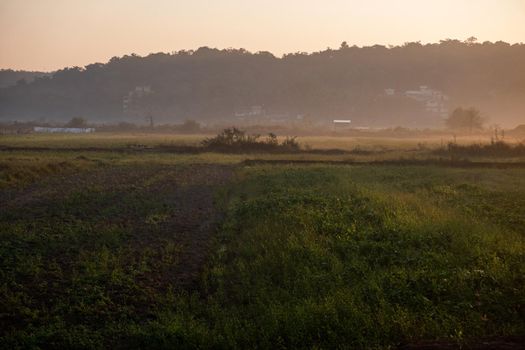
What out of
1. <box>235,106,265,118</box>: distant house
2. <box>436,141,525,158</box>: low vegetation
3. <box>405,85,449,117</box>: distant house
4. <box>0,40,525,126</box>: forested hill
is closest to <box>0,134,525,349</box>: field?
<box>436,141,525,158</box>: low vegetation

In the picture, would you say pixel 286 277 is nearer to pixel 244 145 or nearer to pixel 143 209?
pixel 143 209

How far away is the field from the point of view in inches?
330

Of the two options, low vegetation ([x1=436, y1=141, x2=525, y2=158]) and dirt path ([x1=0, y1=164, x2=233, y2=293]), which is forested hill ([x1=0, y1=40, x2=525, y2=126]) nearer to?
low vegetation ([x1=436, y1=141, x2=525, y2=158])

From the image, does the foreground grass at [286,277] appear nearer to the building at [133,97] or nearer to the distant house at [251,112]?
the distant house at [251,112]

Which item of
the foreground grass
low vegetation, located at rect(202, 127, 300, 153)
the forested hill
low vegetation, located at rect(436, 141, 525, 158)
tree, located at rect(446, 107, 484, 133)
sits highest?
the forested hill

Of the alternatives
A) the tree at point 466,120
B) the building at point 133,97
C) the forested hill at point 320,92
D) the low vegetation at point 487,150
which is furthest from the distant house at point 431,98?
the low vegetation at point 487,150

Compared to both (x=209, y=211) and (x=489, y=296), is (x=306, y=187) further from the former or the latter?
(x=489, y=296)

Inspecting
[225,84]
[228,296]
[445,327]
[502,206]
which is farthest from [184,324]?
[225,84]

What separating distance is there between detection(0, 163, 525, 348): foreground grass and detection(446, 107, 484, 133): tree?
96.7 m

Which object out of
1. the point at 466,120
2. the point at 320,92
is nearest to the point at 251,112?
the point at 320,92

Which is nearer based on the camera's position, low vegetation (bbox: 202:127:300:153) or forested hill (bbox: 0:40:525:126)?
low vegetation (bbox: 202:127:300:153)

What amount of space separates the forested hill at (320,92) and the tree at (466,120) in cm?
4559

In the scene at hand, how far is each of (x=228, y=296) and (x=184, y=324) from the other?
5.97 ft

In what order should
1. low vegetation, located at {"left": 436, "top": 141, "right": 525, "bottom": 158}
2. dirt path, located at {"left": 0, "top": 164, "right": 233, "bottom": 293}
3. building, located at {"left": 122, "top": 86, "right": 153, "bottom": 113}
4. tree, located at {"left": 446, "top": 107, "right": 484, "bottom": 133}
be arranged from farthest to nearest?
building, located at {"left": 122, "top": 86, "right": 153, "bottom": 113}
tree, located at {"left": 446, "top": 107, "right": 484, "bottom": 133}
low vegetation, located at {"left": 436, "top": 141, "right": 525, "bottom": 158}
dirt path, located at {"left": 0, "top": 164, "right": 233, "bottom": 293}
